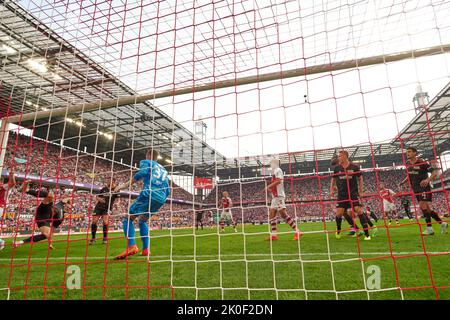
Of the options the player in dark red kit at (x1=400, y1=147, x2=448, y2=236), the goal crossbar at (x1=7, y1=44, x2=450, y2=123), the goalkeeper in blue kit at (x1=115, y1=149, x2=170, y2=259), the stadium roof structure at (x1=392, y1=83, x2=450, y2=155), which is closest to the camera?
the stadium roof structure at (x1=392, y1=83, x2=450, y2=155)

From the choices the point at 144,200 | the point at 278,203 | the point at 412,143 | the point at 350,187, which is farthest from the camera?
the point at 278,203

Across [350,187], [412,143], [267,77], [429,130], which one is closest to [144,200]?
[267,77]

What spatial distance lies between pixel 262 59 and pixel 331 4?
1449 mm

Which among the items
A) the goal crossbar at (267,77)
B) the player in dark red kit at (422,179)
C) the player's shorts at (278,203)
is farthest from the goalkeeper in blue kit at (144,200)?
the player in dark red kit at (422,179)

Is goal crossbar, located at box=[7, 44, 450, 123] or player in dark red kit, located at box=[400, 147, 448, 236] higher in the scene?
goal crossbar, located at box=[7, 44, 450, 123]

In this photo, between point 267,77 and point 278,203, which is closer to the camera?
point 267,77

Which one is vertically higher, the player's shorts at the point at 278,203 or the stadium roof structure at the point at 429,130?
the stadium roof structure at the point at 429,130

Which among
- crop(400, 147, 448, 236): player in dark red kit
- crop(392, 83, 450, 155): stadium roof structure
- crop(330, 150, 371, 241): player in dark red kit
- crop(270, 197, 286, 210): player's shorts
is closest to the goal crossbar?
crop(392, 83, 450, 155): stadium roof structure

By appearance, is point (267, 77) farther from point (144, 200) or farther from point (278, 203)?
Answer: point (278, 203)

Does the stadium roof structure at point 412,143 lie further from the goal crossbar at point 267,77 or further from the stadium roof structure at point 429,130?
the goal crossbar at point 267,77

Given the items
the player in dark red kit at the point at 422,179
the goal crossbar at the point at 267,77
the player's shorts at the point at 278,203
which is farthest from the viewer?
the player's shorts at the point at 278,203

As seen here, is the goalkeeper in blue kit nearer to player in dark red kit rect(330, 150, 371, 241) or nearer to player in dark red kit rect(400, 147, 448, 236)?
player in dark red kit rect(330, 150, 371, 241)

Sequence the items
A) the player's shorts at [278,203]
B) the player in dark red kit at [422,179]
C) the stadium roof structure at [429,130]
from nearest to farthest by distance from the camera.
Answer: the stadium roof structure at [429,130] < the player in dark red kit at [422,179] < the player's shorts at [278,203]

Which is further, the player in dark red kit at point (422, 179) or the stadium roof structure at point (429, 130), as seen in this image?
the player in dark red kit at point (422, 179)
